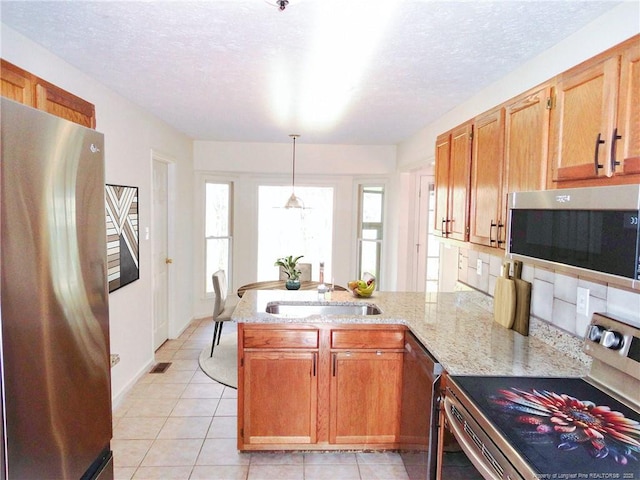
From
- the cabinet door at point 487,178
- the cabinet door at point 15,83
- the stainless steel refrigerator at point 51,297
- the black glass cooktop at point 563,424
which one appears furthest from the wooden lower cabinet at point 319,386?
the cabinet door at point 15,83

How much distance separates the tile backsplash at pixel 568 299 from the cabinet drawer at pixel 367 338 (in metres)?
0.78

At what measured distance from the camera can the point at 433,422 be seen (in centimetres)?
189

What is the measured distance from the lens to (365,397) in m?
2.54

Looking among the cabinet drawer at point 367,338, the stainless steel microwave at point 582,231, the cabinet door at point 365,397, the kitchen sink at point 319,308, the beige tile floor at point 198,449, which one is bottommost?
the beige tile floor at point 198,449

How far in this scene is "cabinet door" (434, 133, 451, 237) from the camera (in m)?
2.95

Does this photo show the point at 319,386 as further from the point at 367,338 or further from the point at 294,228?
the point at 294,228

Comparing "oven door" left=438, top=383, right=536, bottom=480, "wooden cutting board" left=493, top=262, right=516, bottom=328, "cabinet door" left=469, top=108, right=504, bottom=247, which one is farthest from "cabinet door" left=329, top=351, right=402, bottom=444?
"cabinet door" left=469, top=108, right=504, bottom=247

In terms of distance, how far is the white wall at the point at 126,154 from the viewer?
231 centimetres

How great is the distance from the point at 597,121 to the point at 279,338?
75.2 inches

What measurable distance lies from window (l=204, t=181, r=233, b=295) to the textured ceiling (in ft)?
7.42

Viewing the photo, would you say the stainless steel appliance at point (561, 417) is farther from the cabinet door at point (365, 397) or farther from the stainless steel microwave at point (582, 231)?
the cabinet door at point (365, 397)

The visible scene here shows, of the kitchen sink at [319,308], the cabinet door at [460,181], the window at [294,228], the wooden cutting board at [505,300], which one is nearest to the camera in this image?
the wooden cutting board at [505,300]

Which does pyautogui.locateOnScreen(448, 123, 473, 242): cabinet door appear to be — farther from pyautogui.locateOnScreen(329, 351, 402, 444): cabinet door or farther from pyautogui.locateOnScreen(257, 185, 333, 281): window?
pyautogui.locateOnScreen(257, 185, 333, 281): window

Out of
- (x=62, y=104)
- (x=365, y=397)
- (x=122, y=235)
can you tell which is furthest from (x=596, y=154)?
(x=122, y=235)
